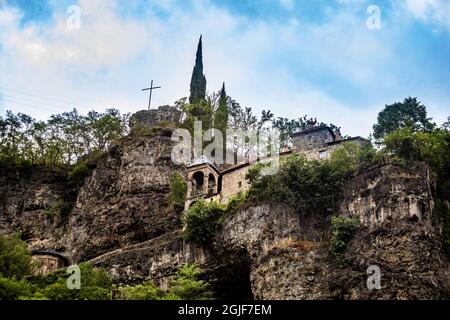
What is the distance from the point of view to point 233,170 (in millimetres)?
58406

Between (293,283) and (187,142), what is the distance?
2485 centimetres

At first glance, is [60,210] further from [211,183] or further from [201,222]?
[201,222]

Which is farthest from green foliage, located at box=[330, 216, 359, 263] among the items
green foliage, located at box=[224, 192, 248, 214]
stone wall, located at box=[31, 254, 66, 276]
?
stone wall, located at box=[31, 254, 66, 276]

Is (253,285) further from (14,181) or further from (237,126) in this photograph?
(14,181)

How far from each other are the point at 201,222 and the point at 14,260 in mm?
13623

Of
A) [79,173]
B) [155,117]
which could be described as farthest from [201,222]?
[155,117]

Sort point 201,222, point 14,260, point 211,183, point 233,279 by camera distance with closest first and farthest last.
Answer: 1. point 233,279
2. point 14,260
3. point 201,222
4. point 211,183

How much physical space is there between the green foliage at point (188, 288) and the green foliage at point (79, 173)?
24869mm

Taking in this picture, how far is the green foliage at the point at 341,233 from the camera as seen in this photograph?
1811 inches

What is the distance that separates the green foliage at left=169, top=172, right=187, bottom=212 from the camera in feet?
198

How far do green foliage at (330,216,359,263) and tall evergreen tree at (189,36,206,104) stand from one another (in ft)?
95.2

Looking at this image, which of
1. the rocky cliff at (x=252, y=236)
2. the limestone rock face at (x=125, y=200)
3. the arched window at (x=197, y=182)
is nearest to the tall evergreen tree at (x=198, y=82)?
the limestone rock face at (x=125, y=200)

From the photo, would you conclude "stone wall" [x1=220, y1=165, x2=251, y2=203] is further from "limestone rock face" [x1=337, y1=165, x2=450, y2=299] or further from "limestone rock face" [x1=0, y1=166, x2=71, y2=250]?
"limestone rock face" [x1=0, y1=166, x2=71, y2=250]
